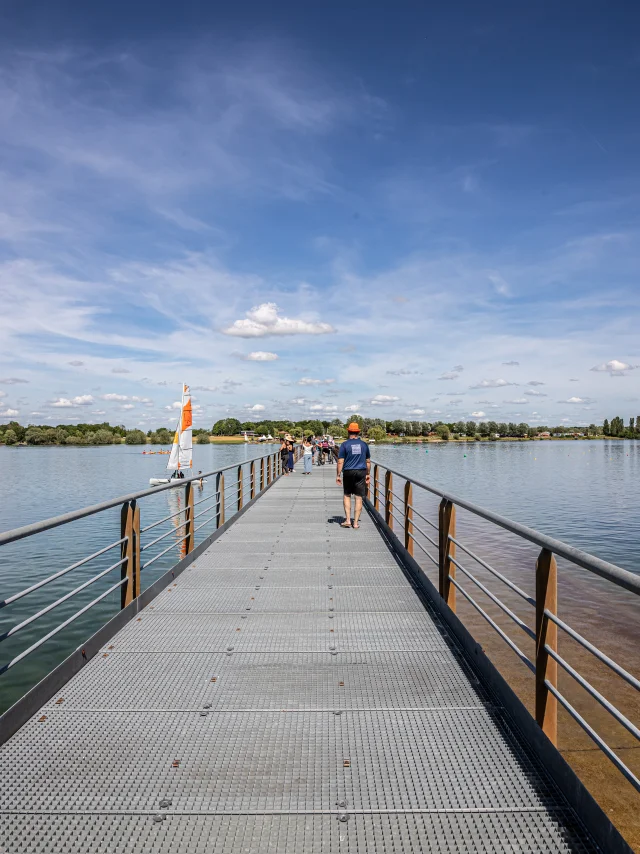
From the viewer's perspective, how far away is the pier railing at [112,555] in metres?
3.91

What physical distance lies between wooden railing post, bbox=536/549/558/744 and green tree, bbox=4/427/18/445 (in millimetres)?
177795

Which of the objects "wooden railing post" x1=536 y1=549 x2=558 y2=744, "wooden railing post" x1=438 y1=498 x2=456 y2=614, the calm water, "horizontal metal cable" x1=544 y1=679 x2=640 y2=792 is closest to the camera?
"horizontal metal cable" x1=544 y1=679 x2=640 y2=792

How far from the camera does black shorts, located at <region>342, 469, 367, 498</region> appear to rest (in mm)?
9641

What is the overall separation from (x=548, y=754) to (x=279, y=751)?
4.26ft

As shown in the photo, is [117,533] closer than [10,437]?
Yes

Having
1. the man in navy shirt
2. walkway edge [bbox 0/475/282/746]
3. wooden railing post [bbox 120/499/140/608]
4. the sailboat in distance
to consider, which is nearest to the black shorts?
the man in navy shirt

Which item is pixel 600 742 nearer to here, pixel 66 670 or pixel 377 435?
pixel 66 670

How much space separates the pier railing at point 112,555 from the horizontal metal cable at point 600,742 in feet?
9.05

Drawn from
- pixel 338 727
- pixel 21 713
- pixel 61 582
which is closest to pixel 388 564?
pixel 338 727

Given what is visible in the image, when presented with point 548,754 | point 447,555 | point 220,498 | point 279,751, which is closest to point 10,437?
point 220,498

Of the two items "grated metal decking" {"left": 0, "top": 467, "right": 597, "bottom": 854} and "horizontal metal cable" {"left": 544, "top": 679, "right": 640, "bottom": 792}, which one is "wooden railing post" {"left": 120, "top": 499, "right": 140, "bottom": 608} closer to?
"grated metal decking" {"left": 0, "top": 467, "right": 597, "bottom": 854}

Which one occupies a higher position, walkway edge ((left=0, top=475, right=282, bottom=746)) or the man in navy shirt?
the man in navy shirt

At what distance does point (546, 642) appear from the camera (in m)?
3.09

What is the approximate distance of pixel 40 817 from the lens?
2561 mm
